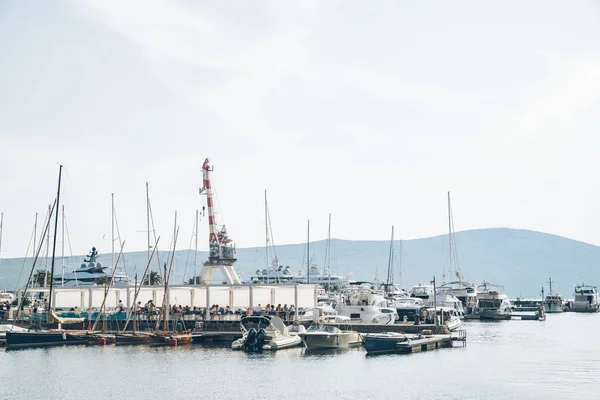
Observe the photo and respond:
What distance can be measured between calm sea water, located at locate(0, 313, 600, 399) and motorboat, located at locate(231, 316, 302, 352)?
1.14 meters

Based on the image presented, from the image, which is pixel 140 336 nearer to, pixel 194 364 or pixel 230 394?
pixel 194 364

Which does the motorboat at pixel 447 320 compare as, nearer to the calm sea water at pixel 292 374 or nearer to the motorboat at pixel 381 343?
the calm sea water at pixel 292 374

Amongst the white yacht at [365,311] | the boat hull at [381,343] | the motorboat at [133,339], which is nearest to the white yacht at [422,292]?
the white yacht at [365,311]

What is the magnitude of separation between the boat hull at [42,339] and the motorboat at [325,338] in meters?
19.1

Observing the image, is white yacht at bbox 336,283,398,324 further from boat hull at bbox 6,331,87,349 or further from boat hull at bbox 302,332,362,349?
boat hull at bbox 6,331,87,349

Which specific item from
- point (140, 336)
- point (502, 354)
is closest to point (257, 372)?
point (140, 336)

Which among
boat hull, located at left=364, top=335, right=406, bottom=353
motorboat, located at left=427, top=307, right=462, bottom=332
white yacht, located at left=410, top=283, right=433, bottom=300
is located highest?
white yacht, located at left=410, top=283, right=433, bottom=300

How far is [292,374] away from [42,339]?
26.7m

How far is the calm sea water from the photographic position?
47812 mm


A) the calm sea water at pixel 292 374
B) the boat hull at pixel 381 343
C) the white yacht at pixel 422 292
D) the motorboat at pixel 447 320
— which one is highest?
the white yacht at pixel 422 292

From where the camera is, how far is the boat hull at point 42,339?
6956 centimetres

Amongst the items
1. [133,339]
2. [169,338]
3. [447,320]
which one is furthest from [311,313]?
[133,339]

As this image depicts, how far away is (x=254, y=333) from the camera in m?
65.6

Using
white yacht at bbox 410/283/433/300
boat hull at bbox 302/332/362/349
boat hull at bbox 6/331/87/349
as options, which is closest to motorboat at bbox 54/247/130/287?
white yacht at bbox 410/283/433/300
